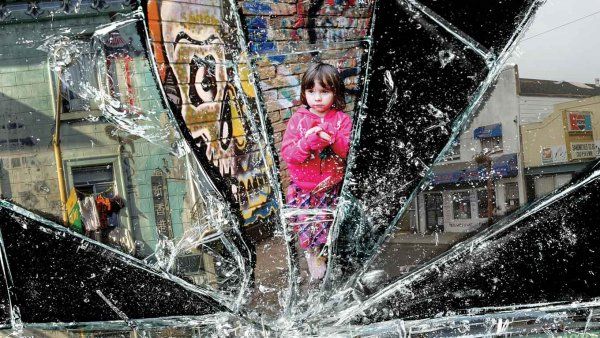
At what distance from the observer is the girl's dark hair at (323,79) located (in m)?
2.22

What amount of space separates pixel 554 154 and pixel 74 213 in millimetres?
1918

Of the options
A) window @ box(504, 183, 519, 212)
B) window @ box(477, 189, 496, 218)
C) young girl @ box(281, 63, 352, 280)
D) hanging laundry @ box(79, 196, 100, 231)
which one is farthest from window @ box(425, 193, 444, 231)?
hanging laundry @ box(79, 196, 100, 231)

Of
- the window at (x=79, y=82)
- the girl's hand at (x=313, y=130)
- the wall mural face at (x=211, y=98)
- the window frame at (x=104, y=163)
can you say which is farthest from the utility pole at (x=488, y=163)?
the window at (x=79, y=82)

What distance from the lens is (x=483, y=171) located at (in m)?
2.26

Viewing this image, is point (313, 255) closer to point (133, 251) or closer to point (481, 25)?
point (133, 251)

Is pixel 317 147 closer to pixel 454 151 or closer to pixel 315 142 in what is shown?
pixel 315 142

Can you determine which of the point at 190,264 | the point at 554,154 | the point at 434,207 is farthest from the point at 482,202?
the point at 190,264

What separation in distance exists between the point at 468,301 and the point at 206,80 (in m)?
1.37

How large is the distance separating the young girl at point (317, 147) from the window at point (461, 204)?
1.49 feet

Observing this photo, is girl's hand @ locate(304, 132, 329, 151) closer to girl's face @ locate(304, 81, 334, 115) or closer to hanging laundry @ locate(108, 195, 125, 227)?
girl's face @ locate(304, 81, 334, 115)

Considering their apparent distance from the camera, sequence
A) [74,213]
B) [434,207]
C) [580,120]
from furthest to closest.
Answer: [74,213] < [434,207] < [580,120]

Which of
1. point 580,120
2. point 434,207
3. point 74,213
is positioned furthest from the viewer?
point 74,213

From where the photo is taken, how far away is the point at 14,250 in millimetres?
2537

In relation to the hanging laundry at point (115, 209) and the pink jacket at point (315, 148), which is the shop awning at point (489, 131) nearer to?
the pink jacket at point (315, 148)
